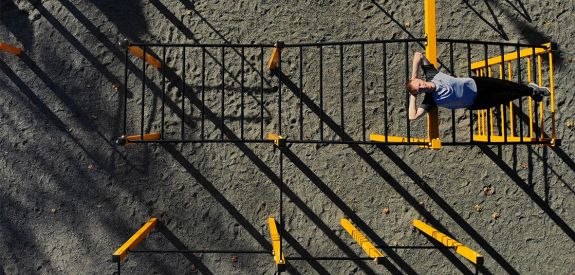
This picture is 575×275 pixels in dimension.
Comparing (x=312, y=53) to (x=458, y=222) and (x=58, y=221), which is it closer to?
(x=458, y=222)

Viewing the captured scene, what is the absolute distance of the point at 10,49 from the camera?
11.5 feet

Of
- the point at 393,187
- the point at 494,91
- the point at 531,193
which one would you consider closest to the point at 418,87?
the point at 494,91

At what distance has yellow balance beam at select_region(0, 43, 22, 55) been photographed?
3441 millimetres

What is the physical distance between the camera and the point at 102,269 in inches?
141

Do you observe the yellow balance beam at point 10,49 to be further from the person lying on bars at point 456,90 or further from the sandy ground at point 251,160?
the person lying on bars at point 456,90

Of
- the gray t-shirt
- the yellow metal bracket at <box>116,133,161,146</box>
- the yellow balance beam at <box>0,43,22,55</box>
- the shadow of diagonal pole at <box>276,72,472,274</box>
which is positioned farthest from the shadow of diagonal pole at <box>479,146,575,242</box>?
the yellow balance beam at <box>0,43,22,55</box>

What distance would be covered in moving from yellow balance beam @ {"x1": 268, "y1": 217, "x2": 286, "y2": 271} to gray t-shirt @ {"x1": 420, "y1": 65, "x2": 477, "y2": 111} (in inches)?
52.1

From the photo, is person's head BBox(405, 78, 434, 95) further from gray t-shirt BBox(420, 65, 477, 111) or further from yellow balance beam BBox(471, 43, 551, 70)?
yellow balance beam BBox(471, 43, 551, 70)

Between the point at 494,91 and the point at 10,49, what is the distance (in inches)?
148

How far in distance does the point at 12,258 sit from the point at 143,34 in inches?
88.1

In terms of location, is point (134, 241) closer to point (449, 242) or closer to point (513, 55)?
point (449, 242)

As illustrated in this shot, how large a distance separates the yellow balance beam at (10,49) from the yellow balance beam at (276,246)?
258cm

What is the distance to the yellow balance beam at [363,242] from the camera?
267cm

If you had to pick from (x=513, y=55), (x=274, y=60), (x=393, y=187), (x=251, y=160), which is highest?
(x=274, y=60)
